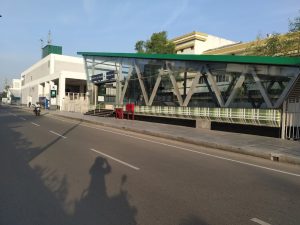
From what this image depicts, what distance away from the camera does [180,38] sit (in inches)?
2744

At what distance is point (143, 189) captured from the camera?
6793 mm

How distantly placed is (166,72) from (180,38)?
44.7 m

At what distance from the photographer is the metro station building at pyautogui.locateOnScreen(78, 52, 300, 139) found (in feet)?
53.9

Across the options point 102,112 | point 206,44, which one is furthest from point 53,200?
point 206,44

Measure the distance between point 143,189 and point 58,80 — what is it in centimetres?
6189

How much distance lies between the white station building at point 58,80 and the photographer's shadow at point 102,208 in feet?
156

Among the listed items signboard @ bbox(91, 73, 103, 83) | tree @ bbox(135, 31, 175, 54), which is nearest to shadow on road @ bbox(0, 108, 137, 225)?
signboard @ bbox(91, 73, 103, 83)

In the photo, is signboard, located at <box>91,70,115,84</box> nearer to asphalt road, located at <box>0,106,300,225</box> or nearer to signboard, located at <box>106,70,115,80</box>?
signboard, located at <box>106,70,115,80</box>

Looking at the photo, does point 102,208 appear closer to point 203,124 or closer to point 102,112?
point 203,124

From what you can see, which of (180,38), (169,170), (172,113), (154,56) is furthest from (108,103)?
(180,38)

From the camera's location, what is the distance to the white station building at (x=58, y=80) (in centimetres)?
5972

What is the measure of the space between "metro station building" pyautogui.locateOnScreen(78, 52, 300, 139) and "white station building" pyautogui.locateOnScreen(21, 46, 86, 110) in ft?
78.6

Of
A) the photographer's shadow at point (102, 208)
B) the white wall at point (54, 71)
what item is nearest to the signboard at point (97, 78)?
the white wall at point (54, 71)

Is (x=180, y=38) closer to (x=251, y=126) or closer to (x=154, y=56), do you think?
(x=154, y=56)
